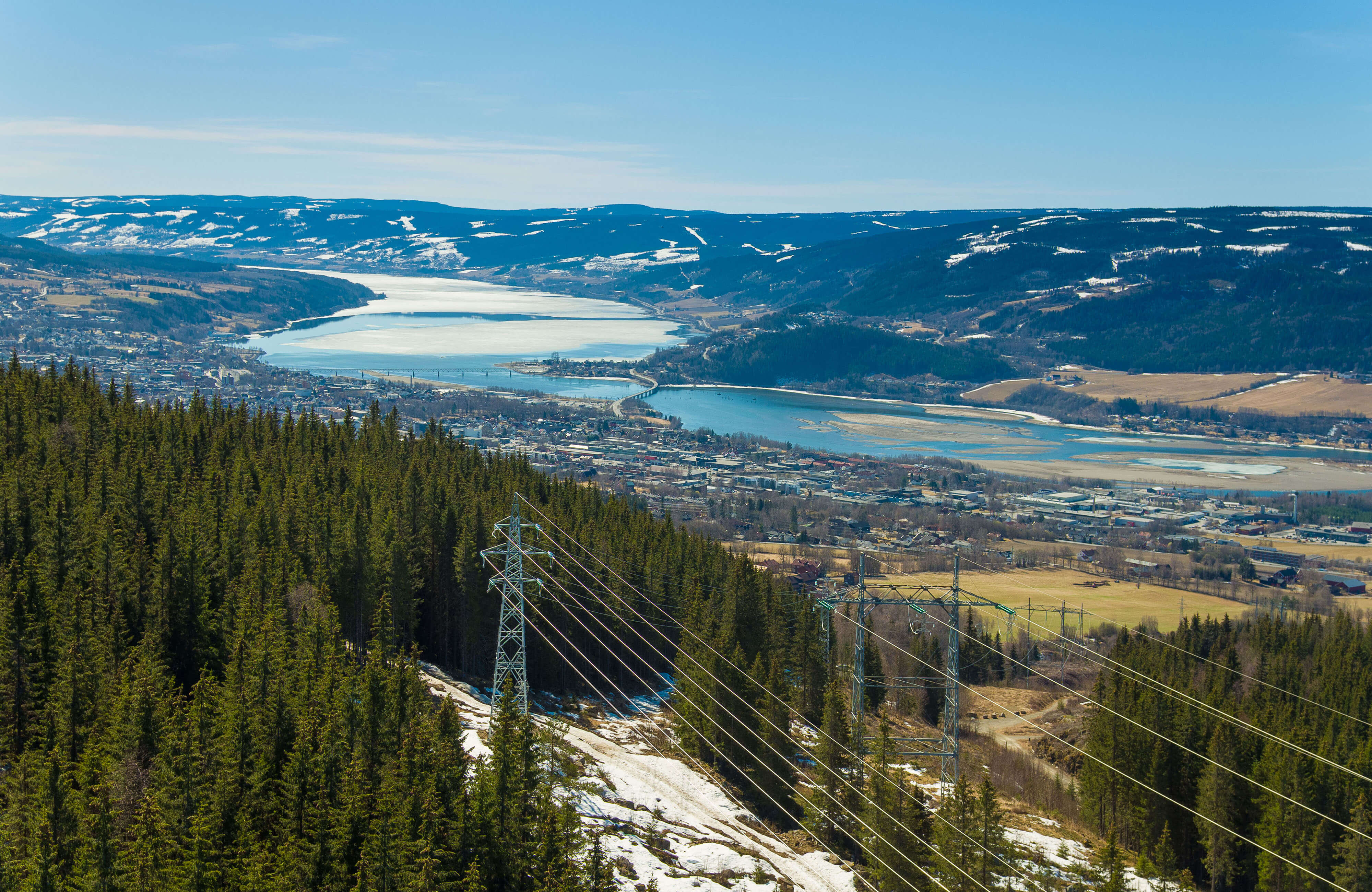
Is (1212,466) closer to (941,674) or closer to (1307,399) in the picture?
(1307,399)

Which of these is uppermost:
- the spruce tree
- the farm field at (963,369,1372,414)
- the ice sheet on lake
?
the farm field at (963,369,1372,414)

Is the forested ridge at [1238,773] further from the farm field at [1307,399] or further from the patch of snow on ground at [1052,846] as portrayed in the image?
the farm field at [1307,399]

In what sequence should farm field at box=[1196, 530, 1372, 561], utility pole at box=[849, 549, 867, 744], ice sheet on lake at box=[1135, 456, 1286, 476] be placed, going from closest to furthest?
1. utility pole at box=[849, 549, 867, 744]
2. farm field at box=[1196, 530, 1372, 561]
3. ice sheet on lake at box=[1135, 456, 1286, 476]

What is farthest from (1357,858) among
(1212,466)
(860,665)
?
(1212,466)

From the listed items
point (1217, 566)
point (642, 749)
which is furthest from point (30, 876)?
point (1217, 566)

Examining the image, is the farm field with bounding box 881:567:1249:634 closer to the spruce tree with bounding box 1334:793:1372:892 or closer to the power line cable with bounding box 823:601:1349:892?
the power line cable with bounding box 823:601:1349:892

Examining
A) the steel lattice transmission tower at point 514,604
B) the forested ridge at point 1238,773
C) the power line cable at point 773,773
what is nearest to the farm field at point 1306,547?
the forested ridge at point 1238,773

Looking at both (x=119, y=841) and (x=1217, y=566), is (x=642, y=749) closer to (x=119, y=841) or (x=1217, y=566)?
(x=119, y=841)

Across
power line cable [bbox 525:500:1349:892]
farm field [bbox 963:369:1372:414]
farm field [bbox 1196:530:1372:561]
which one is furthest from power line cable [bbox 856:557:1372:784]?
farm field [bbox 963:369:1372:414]
